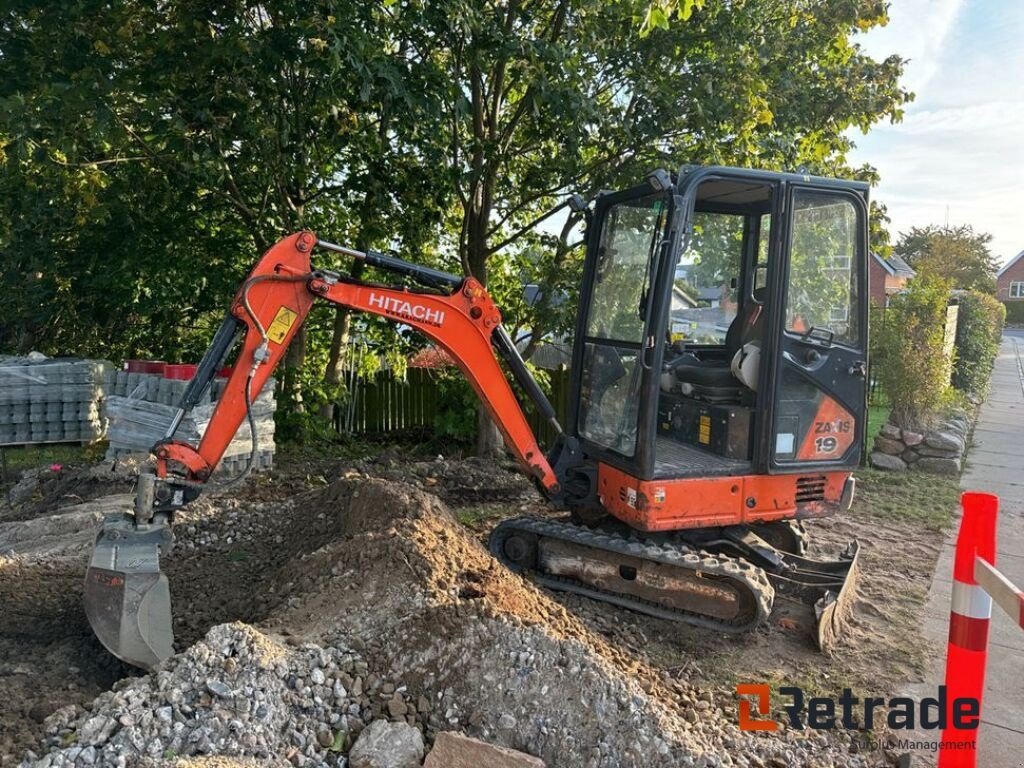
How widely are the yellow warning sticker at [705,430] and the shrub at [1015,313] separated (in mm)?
59880

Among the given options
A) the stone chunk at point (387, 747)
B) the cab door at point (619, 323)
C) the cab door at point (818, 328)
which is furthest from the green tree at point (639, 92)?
Answer: the stone chunk at point (387, 747)

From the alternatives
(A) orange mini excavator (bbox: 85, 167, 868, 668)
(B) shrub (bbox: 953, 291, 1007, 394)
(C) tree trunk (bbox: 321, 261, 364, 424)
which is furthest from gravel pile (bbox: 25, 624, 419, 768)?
(B) shrub (bbox: 953, 291, 1007, 394)

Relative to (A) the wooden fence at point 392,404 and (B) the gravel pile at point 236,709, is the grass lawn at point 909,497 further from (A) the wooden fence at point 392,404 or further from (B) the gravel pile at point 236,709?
(B) the gravel pile at point 236,709

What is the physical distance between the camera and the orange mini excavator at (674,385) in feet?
14.9

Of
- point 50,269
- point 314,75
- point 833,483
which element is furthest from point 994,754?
point 50,269

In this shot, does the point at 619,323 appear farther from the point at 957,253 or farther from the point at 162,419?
the point at 957,253

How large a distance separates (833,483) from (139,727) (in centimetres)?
432

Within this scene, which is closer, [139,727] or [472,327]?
[139,727]

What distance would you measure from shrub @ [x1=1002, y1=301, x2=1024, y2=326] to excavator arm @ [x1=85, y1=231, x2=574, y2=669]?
60708 mm

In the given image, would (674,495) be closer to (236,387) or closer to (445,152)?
(236,387)

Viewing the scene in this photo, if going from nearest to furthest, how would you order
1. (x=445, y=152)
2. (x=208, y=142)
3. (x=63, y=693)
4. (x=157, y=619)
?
(x=63, y=693), (x=157, y=619), (x=208, y=142), (x=445, y=152)

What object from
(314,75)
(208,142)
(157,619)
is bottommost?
(157,619)

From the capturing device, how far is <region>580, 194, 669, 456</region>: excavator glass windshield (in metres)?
4.95

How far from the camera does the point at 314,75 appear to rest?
22.6 feet
